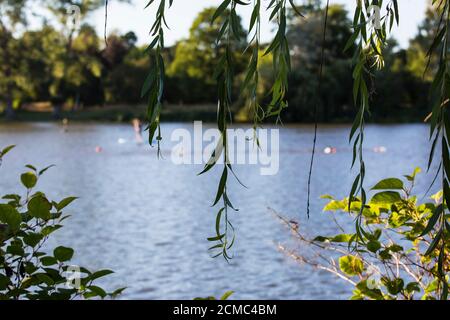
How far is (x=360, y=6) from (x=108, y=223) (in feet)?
42.1

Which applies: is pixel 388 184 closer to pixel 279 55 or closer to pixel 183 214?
pixel 279 55

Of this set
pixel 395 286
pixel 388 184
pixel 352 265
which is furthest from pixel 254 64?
pixel 352 265

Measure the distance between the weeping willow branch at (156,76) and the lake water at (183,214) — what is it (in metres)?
4.13

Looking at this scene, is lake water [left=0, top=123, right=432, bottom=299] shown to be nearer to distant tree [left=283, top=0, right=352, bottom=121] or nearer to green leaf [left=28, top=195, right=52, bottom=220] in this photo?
green leaf [left=28, top=195, right=52, bottom=220]

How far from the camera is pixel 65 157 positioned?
2759 cm

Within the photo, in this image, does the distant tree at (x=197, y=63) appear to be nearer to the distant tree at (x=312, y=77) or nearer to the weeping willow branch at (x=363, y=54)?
the distant tree at (x=312, y=77)

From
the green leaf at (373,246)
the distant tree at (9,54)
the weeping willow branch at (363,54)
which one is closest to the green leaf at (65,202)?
the weeping willow branch at (363,54)

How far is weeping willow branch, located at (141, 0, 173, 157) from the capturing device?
5.65 feet

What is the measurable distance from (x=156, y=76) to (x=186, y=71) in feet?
205

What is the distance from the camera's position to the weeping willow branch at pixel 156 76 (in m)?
1.72

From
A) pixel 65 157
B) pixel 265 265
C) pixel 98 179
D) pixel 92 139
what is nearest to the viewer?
pixel 265 265

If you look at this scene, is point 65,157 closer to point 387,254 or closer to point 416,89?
point 387,254

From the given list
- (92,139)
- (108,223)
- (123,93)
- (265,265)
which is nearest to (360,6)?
(265,265)

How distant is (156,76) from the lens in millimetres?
1727
